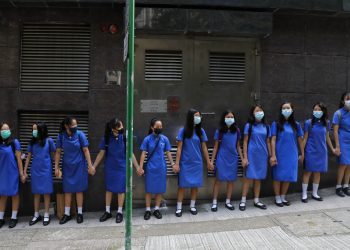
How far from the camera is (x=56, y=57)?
7605 mm

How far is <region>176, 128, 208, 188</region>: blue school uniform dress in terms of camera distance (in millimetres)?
6988

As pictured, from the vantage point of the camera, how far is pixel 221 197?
25.4 feet

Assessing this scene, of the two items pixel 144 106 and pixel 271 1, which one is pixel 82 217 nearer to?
pixel 144 106

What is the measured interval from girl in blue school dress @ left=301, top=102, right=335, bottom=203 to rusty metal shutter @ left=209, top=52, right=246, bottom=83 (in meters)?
1.58

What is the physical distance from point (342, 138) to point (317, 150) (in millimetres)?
642

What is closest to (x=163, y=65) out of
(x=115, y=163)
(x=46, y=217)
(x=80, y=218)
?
(x=115, y=163)

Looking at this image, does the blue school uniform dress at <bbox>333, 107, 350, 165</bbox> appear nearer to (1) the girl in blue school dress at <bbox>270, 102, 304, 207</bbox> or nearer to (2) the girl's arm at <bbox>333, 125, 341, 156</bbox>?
(2) the girl's arm at <bbox>333, 125, 341, 156</bbox>

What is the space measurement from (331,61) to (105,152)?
16.5 ft

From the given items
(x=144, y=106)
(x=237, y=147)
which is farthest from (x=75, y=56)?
(x=237, y=147)

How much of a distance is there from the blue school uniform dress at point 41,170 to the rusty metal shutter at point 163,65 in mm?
2392

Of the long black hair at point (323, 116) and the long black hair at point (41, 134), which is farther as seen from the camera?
the long black hair at point (323, 116)

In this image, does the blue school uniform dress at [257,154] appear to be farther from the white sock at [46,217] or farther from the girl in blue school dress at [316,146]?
the white sock at [46,217]

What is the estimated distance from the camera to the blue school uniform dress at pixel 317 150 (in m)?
7.41

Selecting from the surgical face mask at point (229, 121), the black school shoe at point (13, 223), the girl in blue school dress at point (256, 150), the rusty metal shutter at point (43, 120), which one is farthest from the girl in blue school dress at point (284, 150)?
the black school shoe at point (13, 223)
